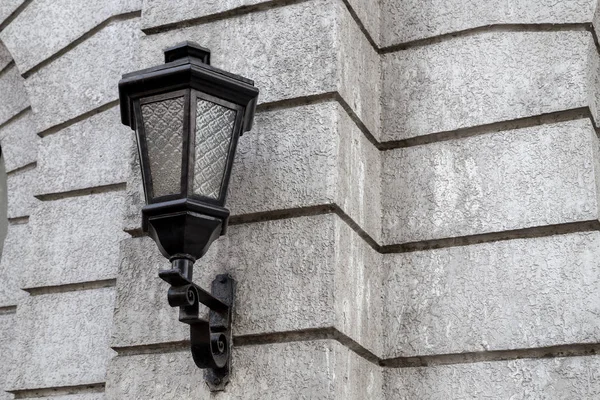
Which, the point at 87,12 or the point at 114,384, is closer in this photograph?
the point at 114,384

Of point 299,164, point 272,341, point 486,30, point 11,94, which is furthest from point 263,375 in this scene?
point 11,94

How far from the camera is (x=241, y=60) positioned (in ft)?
13.8

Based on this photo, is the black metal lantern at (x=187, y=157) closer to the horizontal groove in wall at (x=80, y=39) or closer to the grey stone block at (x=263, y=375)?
the grey stone block at (x=263, y=375)

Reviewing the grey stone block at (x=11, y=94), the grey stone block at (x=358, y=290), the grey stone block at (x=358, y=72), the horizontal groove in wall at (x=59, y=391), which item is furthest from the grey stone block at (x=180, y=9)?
the grey stone block at (x=11, y=94)

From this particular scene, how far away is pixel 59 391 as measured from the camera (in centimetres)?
490

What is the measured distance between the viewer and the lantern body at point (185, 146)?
133 inches

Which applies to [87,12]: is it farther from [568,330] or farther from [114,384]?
[568,330]

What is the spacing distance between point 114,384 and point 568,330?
1865 millimetres

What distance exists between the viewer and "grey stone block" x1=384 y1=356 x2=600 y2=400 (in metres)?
3.83

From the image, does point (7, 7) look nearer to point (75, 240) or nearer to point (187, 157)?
point (75, 240)

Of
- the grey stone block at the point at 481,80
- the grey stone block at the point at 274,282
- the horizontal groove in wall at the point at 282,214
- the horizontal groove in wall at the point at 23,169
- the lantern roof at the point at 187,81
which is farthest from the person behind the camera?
the horizontal groove in wall at the point at 23,169

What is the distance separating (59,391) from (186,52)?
7.02ft

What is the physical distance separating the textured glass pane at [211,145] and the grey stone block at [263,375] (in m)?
0.67

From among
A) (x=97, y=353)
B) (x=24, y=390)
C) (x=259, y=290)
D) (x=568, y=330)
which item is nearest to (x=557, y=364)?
(x=568, y=330)
